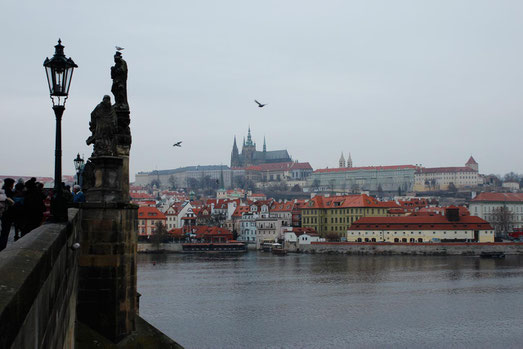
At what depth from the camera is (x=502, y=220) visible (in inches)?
4237

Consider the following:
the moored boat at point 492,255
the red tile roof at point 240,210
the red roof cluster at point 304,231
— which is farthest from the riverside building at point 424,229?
the red tile roof at point 240,210

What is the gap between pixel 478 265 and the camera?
6594 cm

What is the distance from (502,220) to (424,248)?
31083 millimetres

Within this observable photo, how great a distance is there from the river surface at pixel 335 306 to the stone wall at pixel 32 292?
22323 millimetres

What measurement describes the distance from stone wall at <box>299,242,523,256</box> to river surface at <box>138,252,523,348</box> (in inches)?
791

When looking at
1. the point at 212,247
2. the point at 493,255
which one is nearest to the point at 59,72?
the point at 493,255

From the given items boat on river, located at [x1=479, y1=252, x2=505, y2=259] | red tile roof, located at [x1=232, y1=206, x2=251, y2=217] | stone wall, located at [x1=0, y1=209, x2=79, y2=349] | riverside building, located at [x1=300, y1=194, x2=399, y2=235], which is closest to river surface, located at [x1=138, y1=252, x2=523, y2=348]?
boat on river, located at [x1=479, y1=252, x2=505, y2=259]

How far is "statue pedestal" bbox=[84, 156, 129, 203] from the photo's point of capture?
31.6ft

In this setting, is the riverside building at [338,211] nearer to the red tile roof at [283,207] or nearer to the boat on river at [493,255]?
the red tile roof at [283,207]

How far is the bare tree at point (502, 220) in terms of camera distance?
107181 millimetres

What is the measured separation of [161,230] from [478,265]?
1890 inches

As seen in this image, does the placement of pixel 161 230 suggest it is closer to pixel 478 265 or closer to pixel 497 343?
pixel 478 265

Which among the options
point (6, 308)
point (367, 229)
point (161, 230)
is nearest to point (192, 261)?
point (161, 230)

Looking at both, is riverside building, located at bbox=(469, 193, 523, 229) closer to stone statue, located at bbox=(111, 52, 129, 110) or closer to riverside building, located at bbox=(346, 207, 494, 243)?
riverside building, located at bbox=(346, 207, 494, 243)
